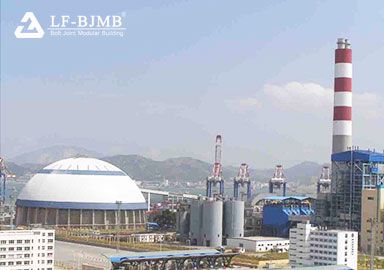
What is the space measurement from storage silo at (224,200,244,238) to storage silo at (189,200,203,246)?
35.5 inches

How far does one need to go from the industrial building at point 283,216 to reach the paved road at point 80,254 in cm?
666

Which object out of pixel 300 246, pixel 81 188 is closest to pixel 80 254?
pixel 300 246

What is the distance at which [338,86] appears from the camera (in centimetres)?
2722

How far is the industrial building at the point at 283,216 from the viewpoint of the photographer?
25.7 m

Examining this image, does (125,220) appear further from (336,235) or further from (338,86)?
(336,235)

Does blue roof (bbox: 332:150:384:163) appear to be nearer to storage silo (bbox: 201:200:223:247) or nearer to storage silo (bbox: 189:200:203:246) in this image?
storage silo (bbox: 201:200:223:247)

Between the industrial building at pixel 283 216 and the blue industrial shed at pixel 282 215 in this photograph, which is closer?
the industrial building at pixel 283 216

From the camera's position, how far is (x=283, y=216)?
25938 millimetres

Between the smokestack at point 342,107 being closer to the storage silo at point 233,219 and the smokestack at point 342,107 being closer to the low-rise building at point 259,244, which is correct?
the storage silo at point 233,219

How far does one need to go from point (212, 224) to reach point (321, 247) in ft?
22.5

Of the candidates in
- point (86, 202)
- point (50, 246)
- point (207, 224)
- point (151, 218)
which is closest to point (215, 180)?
point (151, 218)

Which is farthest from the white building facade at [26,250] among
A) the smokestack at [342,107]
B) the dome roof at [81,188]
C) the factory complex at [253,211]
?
the smokestack at [342,107]

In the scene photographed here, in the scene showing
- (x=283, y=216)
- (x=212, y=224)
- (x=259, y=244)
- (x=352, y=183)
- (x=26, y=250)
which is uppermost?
(x=352, y=183)

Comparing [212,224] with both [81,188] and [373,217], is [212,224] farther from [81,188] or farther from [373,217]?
→ [81,188]
